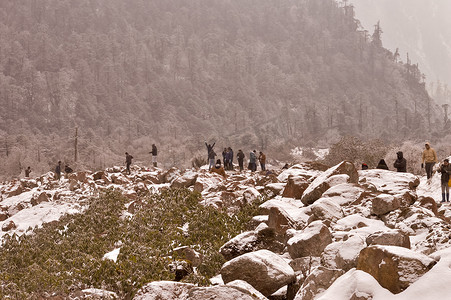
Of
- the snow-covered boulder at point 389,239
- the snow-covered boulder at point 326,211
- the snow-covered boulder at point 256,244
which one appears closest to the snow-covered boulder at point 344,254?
the snow-covered boulder at point 389,239

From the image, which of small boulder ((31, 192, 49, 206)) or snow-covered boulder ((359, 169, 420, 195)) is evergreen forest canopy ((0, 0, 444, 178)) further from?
snow-covered boulder ((359, 169, 420, 195))

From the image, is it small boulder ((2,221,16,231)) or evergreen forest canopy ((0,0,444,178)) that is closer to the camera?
small boulder ((2,221,16,231))

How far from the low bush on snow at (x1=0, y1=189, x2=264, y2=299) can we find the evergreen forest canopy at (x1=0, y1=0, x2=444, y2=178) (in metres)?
51.6

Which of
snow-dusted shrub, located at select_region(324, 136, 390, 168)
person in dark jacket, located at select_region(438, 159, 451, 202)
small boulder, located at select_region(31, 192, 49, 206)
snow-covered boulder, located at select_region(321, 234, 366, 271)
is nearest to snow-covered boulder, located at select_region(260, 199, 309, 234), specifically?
snow-covered boulder, located at select_region(321, 234, 366, 271)

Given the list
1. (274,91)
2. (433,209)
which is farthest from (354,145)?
(274,91)

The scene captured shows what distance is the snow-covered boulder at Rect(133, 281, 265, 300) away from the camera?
398 centimetres

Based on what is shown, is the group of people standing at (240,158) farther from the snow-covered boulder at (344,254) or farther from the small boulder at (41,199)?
the snow-covered boulder at (344,254)

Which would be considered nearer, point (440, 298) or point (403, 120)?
point (440, 298)

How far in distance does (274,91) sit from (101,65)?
43538mm

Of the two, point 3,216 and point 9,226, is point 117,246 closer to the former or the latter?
point 9,226

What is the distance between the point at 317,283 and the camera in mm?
4461

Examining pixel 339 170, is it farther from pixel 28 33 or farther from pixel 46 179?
pixel 28 33

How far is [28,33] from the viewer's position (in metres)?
99.9

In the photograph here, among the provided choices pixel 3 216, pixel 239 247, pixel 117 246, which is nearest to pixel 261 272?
pixel 239 247
